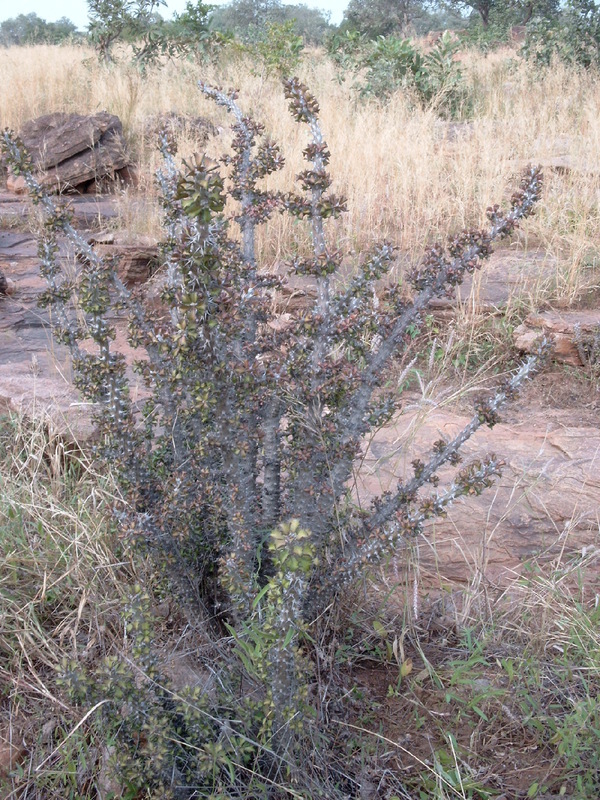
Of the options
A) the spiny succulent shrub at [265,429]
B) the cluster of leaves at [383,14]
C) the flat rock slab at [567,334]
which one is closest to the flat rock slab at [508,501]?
the spiny succulent shrub at [265,429]

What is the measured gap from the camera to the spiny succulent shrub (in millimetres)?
1549

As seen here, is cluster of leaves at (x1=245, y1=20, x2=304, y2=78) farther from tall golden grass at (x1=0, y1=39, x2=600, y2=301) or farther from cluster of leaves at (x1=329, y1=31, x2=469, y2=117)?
cluster of leaves at (x1=329, y1=31, x2=469, y2=117)

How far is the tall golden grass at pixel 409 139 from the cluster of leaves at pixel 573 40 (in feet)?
1.93

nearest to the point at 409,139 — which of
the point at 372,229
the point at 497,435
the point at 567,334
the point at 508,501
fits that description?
the point at 372,229

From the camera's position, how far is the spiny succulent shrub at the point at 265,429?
1.55 m

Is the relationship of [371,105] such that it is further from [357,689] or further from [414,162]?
[357,689]

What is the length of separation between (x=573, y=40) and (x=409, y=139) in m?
6.67

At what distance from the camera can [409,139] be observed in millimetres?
6895

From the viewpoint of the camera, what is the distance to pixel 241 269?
1.96 m

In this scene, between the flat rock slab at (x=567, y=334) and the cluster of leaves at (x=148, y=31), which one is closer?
the flat rock slab at (x=567, y=334)

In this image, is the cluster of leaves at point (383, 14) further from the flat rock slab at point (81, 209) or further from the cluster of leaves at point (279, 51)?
the flat rock slab at point (81, 209)

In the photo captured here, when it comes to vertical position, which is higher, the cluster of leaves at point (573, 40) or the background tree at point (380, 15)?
the background tree at point (380, 15)

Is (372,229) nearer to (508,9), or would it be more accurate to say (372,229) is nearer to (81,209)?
(81,209)

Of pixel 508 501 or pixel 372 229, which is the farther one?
pixel 372 229
